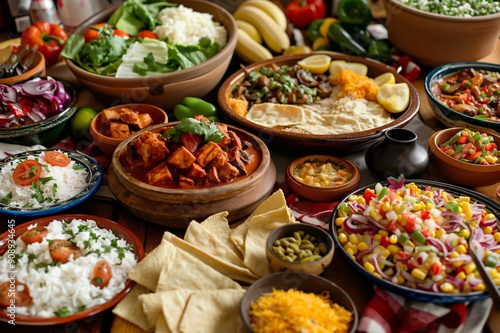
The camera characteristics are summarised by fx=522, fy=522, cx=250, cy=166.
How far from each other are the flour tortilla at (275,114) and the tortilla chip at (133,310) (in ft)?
4.57

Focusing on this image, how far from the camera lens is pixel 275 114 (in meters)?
3.26

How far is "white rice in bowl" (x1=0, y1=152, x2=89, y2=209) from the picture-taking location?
2555 mm

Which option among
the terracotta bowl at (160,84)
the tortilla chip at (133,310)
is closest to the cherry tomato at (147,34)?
the terracotta bowl at (160,84)

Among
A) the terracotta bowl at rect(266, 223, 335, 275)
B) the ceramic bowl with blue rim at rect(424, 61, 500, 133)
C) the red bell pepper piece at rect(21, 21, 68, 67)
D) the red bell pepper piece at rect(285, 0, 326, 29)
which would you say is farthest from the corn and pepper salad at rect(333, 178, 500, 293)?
the red bell pepper piece at rect(285, 0, 326, 29)

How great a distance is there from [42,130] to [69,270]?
1.25 m

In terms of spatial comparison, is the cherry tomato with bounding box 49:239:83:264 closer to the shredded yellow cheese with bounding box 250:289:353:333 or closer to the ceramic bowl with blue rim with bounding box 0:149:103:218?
the ceramic bowl with blue rim with bounding box 0:149:103:218

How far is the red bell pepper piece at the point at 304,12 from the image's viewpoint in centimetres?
484

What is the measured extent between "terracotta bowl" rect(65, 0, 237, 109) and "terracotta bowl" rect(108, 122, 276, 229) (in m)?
0.75

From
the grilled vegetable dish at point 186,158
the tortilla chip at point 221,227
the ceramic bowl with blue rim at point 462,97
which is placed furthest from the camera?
the ceramic bowl with blue rim at point 462,97

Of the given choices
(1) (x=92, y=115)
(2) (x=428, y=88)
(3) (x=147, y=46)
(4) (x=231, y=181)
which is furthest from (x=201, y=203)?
(2) (x=428, y=88)

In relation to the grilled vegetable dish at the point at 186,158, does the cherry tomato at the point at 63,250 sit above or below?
below

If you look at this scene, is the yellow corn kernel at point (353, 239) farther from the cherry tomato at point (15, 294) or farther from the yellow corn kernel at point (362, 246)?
the cherry tomato at point (15, 294)

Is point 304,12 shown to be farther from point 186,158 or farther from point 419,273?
point 419,273

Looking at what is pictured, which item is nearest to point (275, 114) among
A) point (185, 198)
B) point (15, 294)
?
point (185, 198)
